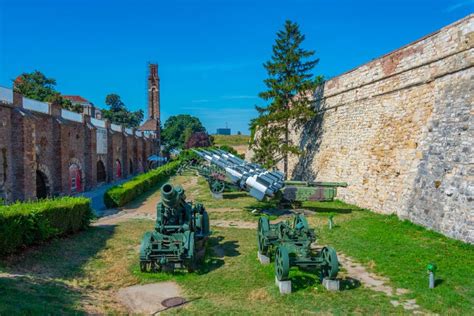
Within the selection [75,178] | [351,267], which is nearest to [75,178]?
[75,178]

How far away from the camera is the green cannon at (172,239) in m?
8.01

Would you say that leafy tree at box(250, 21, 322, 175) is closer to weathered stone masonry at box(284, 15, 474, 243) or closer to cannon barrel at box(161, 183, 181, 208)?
weathered stone masonry at box(284, 15, 474, 243)

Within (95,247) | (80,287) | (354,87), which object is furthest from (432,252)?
(354,87)

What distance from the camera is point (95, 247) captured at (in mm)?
10359

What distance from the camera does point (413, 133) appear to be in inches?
506

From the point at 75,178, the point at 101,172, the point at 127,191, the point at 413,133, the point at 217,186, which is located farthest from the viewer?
the point at 101,172

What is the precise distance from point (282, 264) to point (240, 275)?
58.9 inches

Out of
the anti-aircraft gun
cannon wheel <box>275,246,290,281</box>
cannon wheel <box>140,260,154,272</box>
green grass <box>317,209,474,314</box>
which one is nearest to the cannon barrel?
cannon wheel <box>140,260,154,272</box>

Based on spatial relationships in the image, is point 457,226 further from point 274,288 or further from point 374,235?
point 274,288

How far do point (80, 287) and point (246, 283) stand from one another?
3.22 m

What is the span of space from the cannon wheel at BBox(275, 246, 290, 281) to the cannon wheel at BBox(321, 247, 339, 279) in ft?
2.41

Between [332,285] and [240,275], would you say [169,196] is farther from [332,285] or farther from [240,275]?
[332,285]

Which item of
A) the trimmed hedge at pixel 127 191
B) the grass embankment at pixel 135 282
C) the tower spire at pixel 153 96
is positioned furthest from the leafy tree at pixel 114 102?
the grass embankment at pixel 135 282

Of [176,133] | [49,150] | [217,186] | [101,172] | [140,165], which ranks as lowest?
[217,186]
